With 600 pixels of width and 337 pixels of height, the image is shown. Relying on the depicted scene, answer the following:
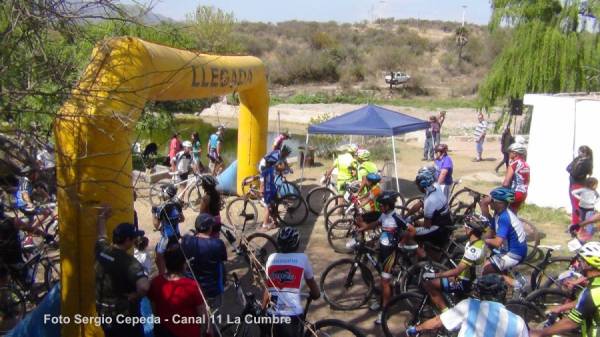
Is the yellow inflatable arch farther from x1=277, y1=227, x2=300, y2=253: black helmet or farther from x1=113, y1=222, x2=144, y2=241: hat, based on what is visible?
x1=277, y1=227, x2=300, y2=253: black helmet

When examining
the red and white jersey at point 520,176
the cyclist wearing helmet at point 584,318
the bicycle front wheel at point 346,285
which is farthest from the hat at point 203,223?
the red and white jersey at point 520,176

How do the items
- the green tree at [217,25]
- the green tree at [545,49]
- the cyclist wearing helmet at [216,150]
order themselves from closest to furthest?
1. the cyclist wearing helmet at [216,150]
2. the green tree at [545,49]
3. the green tree at [217,25]

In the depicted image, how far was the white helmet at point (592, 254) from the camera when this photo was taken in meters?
4.61

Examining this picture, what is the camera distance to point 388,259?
658cm

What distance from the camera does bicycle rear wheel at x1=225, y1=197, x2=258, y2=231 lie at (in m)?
10.4

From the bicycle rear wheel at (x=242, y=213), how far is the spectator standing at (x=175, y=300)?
211 inches

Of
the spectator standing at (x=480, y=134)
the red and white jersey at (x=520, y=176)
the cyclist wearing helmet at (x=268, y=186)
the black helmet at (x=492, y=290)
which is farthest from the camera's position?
the spectator standing at (x=480, y=134)

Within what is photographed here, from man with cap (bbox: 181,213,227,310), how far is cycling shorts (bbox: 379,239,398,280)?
6.54 ft

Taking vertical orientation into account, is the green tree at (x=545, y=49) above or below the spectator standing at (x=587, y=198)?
above

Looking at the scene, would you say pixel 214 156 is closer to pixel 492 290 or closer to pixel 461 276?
pixel 461 276

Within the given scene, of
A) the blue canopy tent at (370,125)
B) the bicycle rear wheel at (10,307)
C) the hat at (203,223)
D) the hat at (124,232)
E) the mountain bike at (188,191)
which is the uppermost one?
the blue canopy tent at (370,125)

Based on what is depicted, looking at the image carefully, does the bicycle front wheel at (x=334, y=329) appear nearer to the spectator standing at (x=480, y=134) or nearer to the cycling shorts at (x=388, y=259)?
the cycling shorts at (x=388, y=259)

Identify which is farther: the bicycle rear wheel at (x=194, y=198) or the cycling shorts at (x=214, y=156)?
the cycling shorts at (x=214, y=156)

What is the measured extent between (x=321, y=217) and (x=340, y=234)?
5.61 ft
